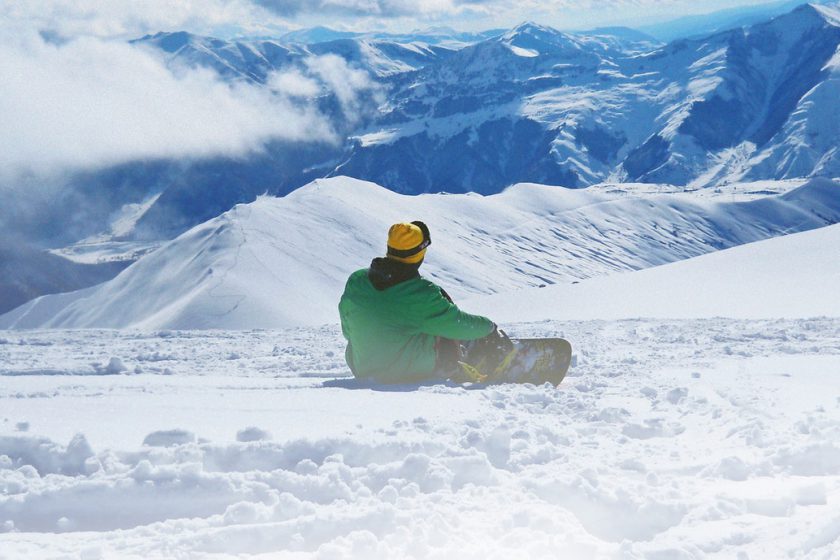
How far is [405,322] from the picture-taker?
790 cm

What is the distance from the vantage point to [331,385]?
27.1 ft

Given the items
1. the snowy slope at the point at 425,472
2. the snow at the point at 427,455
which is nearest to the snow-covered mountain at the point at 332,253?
the snow at the point at 427,455

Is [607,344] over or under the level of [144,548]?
under

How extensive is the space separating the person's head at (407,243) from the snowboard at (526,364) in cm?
127

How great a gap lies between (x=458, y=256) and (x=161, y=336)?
309ft

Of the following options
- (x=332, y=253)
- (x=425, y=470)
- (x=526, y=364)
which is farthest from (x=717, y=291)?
(x=332, y=253)

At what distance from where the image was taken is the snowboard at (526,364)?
8.39 m

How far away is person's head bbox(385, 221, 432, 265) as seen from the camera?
7.69m

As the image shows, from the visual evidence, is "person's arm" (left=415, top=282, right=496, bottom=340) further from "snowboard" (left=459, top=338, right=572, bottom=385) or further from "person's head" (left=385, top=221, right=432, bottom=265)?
"snowboard" (left=459, top=338, right=572, bottom=385)

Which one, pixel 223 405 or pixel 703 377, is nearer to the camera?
pixel 223 405

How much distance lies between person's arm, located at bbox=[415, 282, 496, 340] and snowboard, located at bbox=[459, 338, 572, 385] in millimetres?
530

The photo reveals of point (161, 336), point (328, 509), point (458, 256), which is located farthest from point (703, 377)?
point (458, 256)

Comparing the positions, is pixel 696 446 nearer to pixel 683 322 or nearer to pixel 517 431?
pixel 517 431

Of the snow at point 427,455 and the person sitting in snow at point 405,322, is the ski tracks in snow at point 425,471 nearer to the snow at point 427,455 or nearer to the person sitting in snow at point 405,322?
the snow at point 427,455
